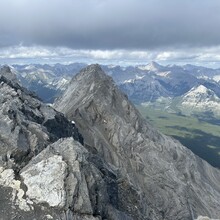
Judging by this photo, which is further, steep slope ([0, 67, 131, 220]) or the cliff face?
the cliff face

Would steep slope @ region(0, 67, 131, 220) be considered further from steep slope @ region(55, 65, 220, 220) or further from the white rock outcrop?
steep slope @ region(55, 65, 220, 220)

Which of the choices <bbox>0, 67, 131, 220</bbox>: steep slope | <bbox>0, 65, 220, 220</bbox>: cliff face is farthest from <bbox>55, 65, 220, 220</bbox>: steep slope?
<bbox>0, 67, 131, 220</bbox>: steep slope

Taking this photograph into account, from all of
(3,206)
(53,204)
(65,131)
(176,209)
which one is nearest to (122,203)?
(53,204)

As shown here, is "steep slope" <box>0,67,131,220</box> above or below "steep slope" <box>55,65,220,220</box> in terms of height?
above

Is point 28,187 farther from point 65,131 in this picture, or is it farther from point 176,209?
point 176,209

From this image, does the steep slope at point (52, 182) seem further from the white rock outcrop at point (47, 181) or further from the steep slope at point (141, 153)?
the steep slope at point (141, 153)

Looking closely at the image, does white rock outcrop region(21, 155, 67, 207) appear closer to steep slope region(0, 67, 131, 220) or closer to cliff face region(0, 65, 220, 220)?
steep slope region(0, 67, 131, 220)

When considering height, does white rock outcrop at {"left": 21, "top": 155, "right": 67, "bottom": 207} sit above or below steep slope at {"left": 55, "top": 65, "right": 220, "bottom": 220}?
above

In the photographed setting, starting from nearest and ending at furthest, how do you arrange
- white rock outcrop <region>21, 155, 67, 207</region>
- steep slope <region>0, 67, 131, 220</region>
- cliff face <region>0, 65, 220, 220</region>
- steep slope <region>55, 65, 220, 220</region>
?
steep slope <region>0, 67, 131, 220</region>
white rock outcrop <region>21, 155, 67, 207</region>
cliff face <region>0, 65, 220, 220</region>
steep slope <region>55, 65, 220, 220</region>

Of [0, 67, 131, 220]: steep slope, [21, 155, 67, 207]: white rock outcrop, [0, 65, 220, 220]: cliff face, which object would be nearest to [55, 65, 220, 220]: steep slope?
[0, 65, 220, 220]: cliff face

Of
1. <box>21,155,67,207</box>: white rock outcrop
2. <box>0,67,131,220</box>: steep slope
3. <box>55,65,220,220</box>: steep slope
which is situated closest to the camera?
<box>0,67,131,220</box>: steep slope
